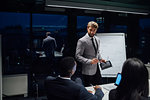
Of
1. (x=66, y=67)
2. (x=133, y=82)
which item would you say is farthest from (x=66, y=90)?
(x=133, y=82)

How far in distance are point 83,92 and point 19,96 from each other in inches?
123

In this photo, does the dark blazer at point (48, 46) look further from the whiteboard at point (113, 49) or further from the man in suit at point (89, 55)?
the man in suit at point (89, 55)

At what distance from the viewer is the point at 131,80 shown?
3.95 ft

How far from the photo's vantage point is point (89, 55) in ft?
9.44

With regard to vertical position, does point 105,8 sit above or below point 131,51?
Result: above

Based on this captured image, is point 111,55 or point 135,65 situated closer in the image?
point 135,65

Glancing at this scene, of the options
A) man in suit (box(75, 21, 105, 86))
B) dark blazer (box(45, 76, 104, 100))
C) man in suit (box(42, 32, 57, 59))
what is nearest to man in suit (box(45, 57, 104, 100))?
dark blazer (box(45, 76, 104, 100))

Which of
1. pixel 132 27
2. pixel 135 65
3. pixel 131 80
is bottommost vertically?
pixel 131 80

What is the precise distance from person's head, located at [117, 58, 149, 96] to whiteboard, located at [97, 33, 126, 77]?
2.75m

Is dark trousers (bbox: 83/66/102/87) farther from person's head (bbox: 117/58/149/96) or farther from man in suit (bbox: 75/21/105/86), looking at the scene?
person's head (bbox: 117/58/149/96)

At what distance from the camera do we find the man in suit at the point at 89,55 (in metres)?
2.79

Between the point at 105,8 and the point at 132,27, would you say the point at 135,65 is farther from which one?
the point at 132,27

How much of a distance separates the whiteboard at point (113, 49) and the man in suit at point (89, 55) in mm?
1128

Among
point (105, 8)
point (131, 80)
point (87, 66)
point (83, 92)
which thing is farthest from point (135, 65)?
point (105, 8)
